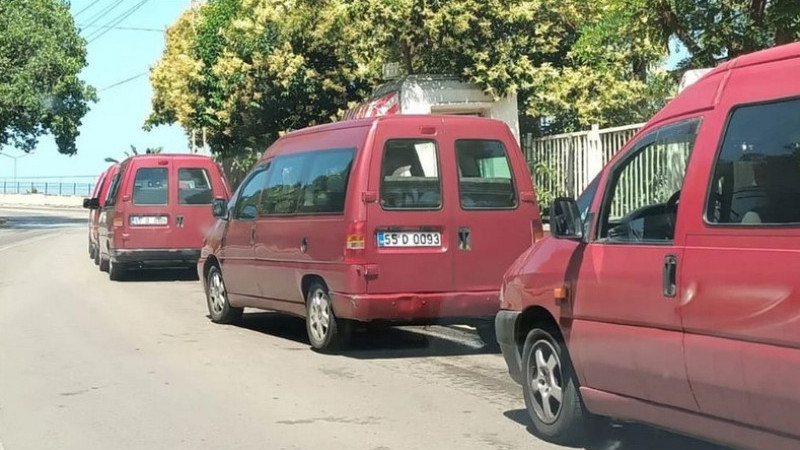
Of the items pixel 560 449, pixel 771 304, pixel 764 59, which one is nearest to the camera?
pixel 771 304

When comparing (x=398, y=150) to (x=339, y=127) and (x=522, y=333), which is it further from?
(x=522, y=333)

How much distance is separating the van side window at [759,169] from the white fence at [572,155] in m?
8.44

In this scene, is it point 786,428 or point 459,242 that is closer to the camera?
point 786,428

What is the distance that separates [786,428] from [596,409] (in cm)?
146

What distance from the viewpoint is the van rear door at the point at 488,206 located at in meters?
9.20

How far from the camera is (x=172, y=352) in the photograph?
32.8 ft

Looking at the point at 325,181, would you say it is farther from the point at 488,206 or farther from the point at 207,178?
the point at 207,178

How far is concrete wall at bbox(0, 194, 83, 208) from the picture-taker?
78.7 metres

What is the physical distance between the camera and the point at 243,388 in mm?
8172

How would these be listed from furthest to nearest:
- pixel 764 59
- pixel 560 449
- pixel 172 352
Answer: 1. pixel 172 352
2. pixel 560 449
3. pixel 764 59

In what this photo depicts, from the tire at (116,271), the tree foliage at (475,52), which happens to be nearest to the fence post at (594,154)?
the tree foliage at (475,52)

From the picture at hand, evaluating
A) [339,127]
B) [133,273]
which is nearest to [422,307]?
[339,127]

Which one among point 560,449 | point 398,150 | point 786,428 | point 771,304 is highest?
point 398,150

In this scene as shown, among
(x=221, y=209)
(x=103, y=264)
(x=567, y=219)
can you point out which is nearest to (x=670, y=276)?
(x=567, y=219)
